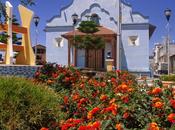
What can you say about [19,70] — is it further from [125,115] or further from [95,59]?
[95,59]

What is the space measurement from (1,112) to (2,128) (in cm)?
21

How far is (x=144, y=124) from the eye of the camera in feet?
15.5

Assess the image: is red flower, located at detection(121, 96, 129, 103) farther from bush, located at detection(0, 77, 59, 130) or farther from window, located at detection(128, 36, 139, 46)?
window, located at detection(128, 36, 139, 46)

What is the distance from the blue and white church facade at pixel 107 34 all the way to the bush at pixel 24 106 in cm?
3468

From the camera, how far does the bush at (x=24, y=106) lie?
526cm

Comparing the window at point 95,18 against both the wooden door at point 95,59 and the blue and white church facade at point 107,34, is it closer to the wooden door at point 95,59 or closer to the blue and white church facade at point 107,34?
the blue and white church facade at point 107,34

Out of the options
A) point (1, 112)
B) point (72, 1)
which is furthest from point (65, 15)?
point (1, 112)

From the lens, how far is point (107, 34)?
4019cm

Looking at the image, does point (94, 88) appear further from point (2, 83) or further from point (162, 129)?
point (162, 129)

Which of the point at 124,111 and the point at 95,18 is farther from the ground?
the point at 95,18

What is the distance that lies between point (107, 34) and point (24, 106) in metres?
35.1

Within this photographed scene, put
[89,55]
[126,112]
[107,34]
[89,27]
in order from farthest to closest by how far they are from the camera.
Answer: [89,55], [107,34], [89,27], [126,112]

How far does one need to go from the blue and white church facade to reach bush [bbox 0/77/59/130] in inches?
1365

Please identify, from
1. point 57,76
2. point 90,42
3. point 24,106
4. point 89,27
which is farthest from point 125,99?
point 89,27
